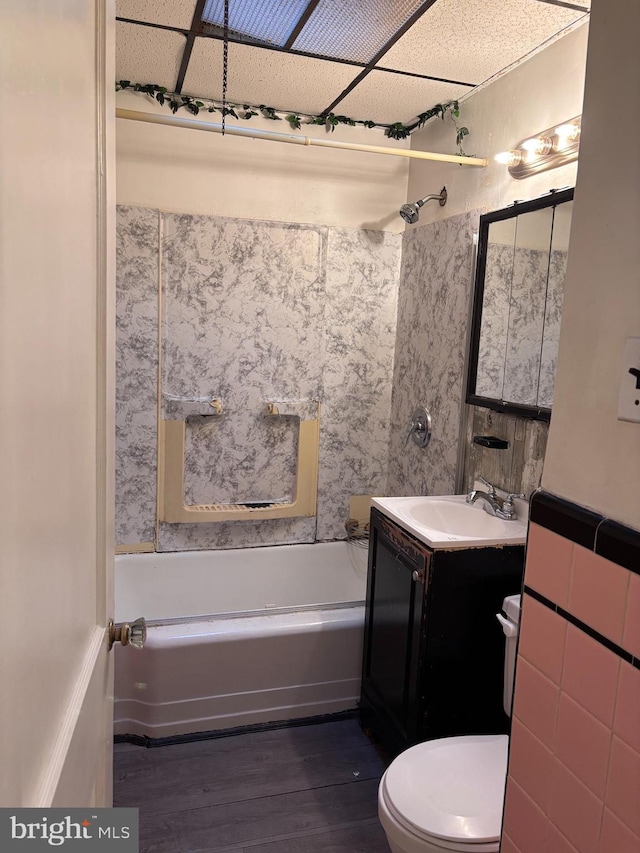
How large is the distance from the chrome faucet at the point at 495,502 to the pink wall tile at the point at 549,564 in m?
1.26

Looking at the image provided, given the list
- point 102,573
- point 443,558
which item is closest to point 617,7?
point 102,573

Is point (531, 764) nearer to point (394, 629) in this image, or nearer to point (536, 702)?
point (536, 702)

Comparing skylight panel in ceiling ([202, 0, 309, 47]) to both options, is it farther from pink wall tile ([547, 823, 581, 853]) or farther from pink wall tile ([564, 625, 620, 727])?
pink wall tile ([547, 823, 581, 853])

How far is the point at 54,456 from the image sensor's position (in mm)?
667

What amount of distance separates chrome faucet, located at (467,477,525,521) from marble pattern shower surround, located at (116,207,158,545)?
167 cm

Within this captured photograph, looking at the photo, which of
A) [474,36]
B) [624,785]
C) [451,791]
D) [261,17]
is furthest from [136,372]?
[624,785]

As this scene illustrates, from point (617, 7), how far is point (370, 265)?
2476 mm

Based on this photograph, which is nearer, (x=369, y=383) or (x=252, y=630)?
(x=252, y=630)

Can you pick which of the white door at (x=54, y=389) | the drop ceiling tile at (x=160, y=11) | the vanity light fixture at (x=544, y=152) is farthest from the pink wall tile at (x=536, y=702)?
the drop ceiling tile at (x=160, y=11)

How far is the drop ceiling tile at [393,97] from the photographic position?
2615 millimetres

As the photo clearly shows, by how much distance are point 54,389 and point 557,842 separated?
1.02 metres

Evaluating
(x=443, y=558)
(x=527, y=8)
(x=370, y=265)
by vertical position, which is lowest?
(x=443, y=558)

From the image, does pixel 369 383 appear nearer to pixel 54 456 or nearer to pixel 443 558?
pixel 443 558

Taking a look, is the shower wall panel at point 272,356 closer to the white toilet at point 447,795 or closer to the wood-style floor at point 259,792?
the wood-style floor at point 259,792
